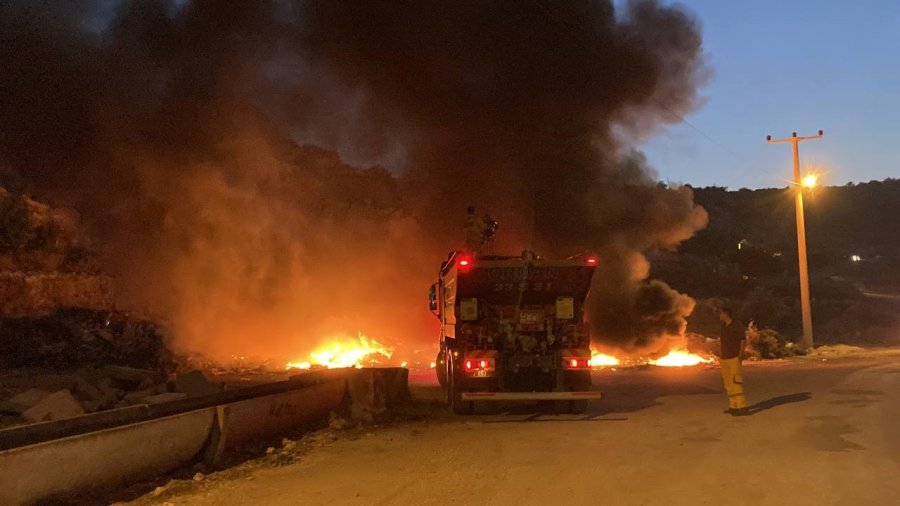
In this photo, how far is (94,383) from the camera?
1280 centimetres

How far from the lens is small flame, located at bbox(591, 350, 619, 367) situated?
21763mm

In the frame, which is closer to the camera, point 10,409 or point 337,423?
point 10,409

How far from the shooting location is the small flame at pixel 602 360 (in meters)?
21.8

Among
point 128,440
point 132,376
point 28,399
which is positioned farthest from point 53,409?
point 132,376

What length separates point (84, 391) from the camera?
11.8m

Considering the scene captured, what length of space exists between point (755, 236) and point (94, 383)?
69892 mm

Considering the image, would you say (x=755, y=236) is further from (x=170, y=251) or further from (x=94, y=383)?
(x=94, y=383)

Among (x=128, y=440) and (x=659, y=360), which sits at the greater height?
(x=659, y=360)

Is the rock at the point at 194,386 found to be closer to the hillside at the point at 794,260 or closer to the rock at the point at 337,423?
the rock at the point at 337,423

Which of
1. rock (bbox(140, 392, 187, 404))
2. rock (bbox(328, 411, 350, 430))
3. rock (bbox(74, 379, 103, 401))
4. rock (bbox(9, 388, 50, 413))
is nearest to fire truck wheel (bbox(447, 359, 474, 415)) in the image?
rock (bbox(328, 411, 350, 430))

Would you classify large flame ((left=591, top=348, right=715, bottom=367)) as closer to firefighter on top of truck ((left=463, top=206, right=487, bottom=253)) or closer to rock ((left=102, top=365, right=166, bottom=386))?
firefighter on top of truck ((left=463, top=206, right=487, bottom=253))

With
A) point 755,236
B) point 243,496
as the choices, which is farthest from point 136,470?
point 755,236

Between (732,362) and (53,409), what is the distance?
923cm

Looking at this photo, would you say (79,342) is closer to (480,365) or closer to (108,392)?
(108,392)
